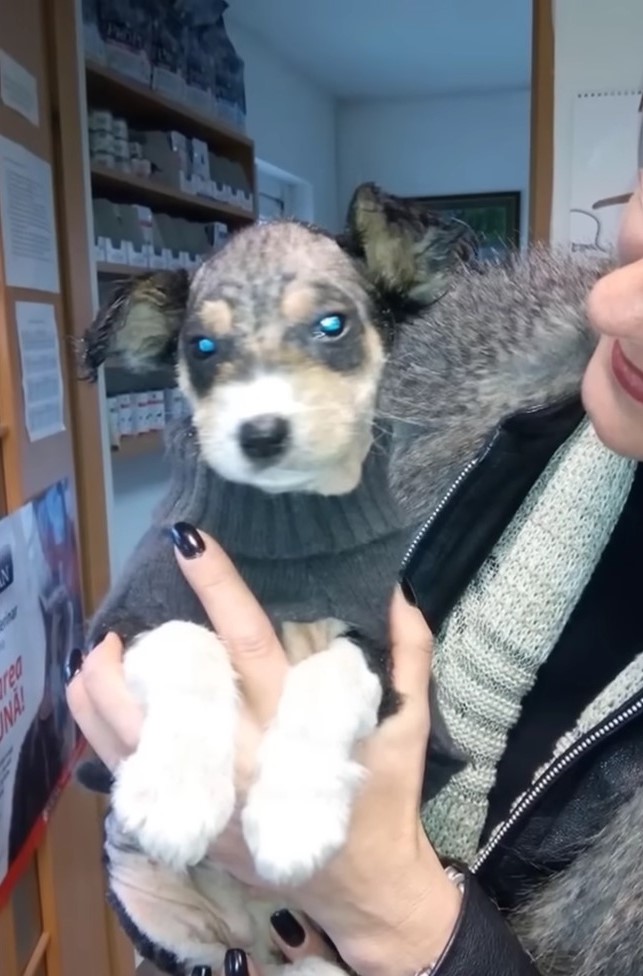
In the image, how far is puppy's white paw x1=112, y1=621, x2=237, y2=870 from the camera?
1.84ft

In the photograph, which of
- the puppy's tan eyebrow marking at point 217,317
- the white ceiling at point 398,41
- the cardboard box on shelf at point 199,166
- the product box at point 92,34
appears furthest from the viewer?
the white ceiling at point 398,41

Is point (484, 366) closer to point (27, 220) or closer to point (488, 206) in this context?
point (27, 220)

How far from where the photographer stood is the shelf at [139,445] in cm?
219

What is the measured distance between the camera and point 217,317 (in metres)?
0.66

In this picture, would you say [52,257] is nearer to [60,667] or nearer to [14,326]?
[14,326]

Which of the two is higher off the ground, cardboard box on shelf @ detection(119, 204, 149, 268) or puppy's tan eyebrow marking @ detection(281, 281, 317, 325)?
cardboard box on shelf @ detection(119, 204, 149, 268)

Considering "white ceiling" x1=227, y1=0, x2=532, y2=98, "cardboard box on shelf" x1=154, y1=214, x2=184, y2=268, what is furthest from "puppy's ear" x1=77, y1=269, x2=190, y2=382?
"white ceiling" x1=227, y1=0, x2=532, y2=98

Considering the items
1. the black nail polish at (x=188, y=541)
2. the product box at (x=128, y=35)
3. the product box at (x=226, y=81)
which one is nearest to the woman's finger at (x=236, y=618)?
the black nail polish at (x=188, y=541)

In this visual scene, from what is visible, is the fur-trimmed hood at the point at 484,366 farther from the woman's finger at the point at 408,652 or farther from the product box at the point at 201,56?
the product box at the point at 201,56

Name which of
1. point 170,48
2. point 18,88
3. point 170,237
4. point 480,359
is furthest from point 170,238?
point 480,359

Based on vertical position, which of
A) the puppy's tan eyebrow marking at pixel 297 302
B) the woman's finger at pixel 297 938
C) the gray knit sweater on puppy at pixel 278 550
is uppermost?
the puppy's tan eyebrow marking at pixel 297 302

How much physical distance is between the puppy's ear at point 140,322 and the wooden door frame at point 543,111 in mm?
913

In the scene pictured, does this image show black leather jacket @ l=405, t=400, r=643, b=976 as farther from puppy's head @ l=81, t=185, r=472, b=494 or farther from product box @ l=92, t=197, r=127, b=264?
product box @ l=92, t=197, r=127, b=264

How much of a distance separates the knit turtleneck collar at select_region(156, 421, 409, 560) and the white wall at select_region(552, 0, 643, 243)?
0.95 m
